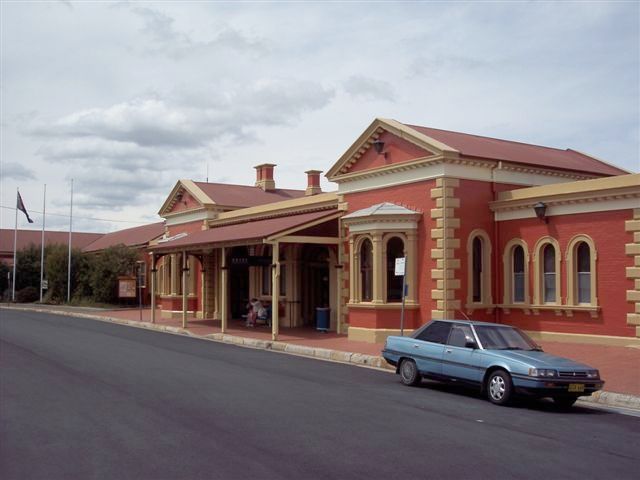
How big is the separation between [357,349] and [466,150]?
6699mm

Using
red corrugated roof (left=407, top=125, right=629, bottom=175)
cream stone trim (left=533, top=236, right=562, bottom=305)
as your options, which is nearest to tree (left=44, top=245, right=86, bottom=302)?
red corrugated roof (left=407, top=125, right=629, bottom=175)

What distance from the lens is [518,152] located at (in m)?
24.8

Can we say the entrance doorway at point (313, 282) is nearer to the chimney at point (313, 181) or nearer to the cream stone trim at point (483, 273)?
the cream stone trim at point (483, 273)

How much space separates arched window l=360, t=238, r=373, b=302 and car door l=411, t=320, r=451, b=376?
8439 mm

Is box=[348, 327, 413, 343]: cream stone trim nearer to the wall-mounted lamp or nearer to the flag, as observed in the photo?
the wall-mounted lamp

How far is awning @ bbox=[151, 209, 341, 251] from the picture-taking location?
78.3 feet

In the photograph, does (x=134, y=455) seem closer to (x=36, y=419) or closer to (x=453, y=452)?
(x=36, y=419)

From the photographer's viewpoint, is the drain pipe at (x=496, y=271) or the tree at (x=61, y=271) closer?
Answer: the drain pipe at (x=496, y=271)

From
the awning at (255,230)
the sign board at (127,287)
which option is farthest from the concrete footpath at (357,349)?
the sign board at (127,287)

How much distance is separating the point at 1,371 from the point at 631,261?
14394 mm

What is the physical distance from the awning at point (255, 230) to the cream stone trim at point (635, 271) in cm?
959

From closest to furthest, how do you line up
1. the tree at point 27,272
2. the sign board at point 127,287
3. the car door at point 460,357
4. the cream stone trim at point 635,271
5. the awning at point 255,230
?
the car door at point 460,357 → the cream stone trim at point 635,271 → the awning at point 255,230 → the sign board at point 127,287 → the tree at point 27,272

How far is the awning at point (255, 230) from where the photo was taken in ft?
78.3

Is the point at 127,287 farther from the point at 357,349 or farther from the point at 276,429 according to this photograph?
the point at 276,429
